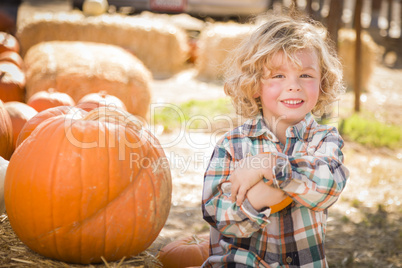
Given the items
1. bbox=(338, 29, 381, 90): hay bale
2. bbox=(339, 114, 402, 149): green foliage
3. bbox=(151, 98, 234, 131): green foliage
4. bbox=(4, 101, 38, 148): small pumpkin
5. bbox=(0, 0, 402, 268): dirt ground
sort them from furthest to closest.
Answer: bbox=(338, 29, 381, 90): hay bale → bbox=(151, 98, 234, 131): green foliage → bbox=(339, 114, 402, 149): green foliage → bbox=(4, 101, 38, 148): small pumpkin → bbox=(0, 0, 402, 268): dirt ground

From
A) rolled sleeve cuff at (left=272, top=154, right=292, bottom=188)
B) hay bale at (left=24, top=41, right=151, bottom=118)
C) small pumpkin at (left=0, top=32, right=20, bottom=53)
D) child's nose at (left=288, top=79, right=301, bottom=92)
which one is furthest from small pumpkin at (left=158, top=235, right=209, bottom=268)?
small pumpkin at (left=0, top=32, right=20, bottom=53)

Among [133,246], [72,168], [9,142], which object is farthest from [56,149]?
[9,142]

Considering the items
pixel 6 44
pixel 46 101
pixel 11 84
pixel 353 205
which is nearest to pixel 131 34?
pixel 6 44

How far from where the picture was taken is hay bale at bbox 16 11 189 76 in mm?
10477

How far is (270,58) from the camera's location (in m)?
2.14

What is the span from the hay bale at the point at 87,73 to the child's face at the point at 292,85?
365 centimetres

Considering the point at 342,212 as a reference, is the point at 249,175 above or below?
above

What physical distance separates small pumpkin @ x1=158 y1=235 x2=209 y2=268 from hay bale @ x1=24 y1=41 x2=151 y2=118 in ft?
10.3

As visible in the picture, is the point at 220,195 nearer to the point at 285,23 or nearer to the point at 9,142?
the point at 285,23

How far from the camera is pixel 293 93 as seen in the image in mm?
2080

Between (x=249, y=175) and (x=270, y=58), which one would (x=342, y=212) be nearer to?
(x=270, y=58)

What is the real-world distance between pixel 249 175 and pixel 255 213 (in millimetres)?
163

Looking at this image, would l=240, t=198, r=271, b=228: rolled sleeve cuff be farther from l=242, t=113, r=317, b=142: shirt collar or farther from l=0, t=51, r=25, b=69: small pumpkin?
l=0, t=51, r=25, b=69: small pumpkin

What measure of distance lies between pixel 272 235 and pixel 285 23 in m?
1.04
